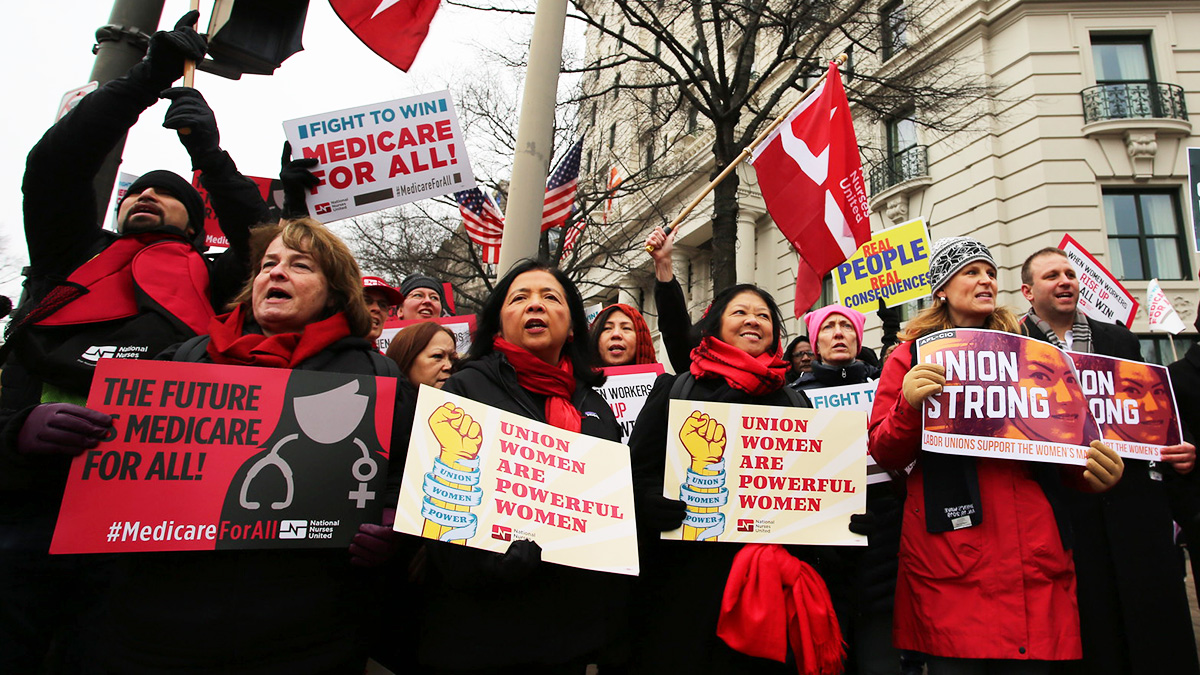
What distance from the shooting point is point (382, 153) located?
5.04 meters

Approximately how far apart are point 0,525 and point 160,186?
1.35m

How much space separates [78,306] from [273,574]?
125cm

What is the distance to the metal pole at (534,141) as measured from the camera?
14.7ft

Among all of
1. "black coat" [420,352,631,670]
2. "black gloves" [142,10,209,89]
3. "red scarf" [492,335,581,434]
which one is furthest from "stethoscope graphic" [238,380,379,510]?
"black gloves" [142,10,209,89]

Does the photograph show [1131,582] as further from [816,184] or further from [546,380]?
[816,184]

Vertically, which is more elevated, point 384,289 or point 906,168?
point 906,168

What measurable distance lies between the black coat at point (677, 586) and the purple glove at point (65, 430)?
1.68 metres

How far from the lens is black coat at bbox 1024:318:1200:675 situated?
9.43 feet

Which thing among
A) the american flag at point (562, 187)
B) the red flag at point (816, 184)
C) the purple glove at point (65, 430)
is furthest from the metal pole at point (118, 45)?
the american flag at point (562, 187)

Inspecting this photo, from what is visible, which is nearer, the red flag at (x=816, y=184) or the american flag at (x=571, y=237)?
the red flag at (x=816, y=184)

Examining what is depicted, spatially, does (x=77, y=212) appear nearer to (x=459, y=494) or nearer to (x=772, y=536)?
(x=459, y=494)

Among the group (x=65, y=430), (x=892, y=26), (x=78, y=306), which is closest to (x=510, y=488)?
(x=65, y=430)

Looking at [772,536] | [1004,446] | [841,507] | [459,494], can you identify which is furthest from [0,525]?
[1004,446]

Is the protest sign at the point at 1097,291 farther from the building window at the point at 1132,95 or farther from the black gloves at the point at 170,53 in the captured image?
the building window at the point at 1132,95
